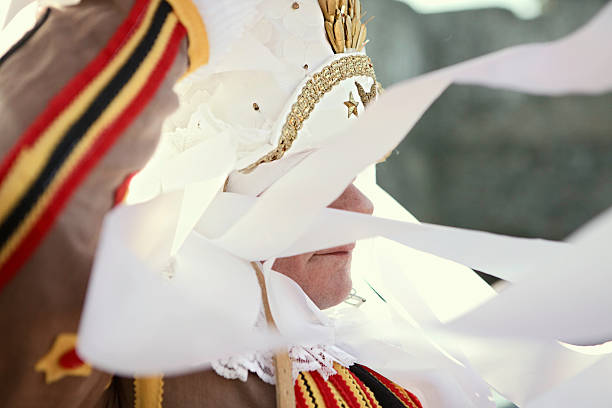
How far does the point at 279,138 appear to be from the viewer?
29.4 inches

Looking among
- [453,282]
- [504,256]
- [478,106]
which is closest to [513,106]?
[478,106]

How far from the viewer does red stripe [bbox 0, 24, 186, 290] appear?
14.6 inches

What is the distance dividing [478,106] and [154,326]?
17.0 feet

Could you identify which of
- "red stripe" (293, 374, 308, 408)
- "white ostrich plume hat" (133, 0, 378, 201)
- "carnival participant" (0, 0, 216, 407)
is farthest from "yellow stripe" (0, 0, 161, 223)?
"red stripe" (293, 374, 308, 408)

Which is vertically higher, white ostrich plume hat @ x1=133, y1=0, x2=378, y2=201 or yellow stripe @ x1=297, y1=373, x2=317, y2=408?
white ostrich plume hat @ x1=133, y1=0, x2=378, y2=201

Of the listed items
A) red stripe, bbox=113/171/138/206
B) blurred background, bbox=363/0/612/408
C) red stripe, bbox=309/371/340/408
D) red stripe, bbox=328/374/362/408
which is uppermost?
red stripe, bbox=113/171/138/206

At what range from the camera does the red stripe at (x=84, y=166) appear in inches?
14.6

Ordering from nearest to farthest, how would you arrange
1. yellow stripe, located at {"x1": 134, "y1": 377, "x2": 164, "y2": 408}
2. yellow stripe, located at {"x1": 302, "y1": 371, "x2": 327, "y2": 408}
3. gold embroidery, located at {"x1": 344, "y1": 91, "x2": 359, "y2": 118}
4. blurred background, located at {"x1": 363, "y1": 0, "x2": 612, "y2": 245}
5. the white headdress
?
the white headdress, yellow stripe, located at {"x1": 134, "y1": 377, "x2": 164, "y2": 408}, yellow stripe, located at {"x1": 302, "y1": 371, "x2": 327, "y2": 408}, gold embroidery, located at {"x1": 344, "y1": 91, "x2": 359, "y2": 118}, blurred background, located at {"x1": 363, "y1": 0, "x2": 612, "y2": 245}

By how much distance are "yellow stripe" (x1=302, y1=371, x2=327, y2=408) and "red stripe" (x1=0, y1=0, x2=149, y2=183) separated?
0.44m

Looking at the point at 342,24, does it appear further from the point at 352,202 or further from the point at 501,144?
the point at 501,144

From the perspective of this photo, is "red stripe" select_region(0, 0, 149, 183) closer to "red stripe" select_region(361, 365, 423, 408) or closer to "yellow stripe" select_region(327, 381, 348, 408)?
"yellow stripe" select_region(327, 381, 348, 408)

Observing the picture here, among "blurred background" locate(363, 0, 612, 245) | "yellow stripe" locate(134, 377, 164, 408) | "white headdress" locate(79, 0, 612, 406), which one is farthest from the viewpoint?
"blurred background" locate(363, 0, 612, 245)

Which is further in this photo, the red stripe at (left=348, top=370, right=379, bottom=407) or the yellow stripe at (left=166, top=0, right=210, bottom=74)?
the red stripe at (left=348, top=370, right=379, bottom=407)

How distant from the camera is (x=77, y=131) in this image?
1.27 ft
